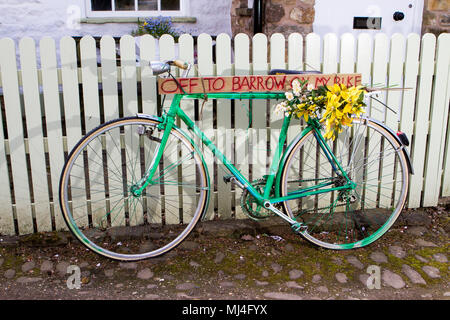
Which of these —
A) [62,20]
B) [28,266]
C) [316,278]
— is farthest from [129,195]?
[62,20]

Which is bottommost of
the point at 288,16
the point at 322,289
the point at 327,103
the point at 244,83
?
the point at 322,289

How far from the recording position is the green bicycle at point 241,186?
295 cm

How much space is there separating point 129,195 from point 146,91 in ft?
2.58

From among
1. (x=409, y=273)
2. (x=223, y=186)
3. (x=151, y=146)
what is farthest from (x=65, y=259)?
(x=409, y=273)

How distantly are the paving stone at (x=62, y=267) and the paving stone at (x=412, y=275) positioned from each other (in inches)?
85.5

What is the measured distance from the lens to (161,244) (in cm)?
321

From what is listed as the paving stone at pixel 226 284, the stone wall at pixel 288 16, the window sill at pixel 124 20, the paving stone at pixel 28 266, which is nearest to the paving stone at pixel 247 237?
the paving stone at pixel 226 284

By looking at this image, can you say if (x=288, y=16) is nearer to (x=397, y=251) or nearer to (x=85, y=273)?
(x=397, y=251)

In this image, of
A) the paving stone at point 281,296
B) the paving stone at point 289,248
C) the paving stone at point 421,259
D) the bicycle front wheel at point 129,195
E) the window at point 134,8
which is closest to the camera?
the paving stone at point 281,296

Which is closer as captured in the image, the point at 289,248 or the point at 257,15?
the point at 289,248

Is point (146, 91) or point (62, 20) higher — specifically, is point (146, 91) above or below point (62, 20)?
below

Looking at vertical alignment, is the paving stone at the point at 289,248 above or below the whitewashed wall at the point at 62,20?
below

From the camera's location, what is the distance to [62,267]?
2.91 m

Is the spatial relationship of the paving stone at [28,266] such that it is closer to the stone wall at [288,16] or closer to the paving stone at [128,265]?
the paving stone at [128,265]
